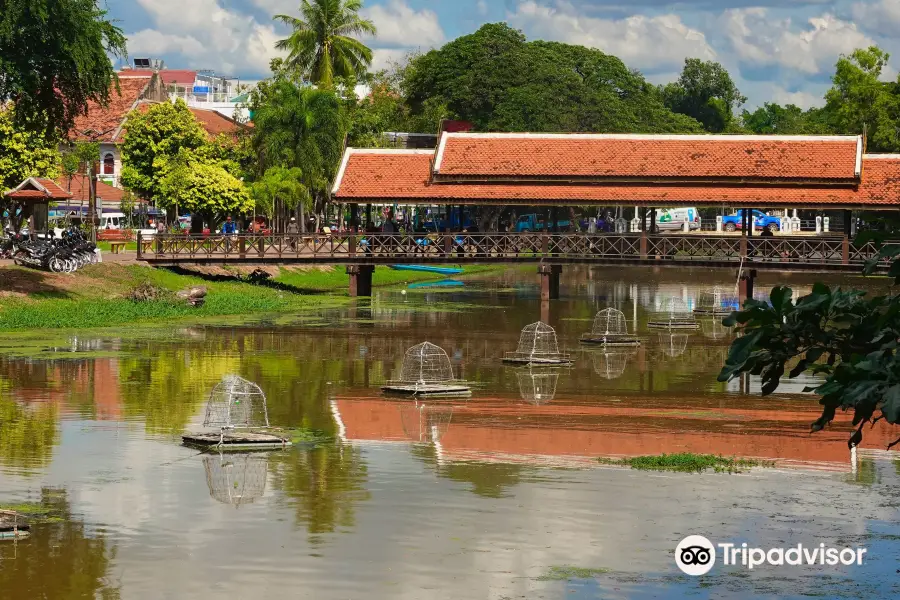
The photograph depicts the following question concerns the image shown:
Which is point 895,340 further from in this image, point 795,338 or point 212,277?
point 212,277

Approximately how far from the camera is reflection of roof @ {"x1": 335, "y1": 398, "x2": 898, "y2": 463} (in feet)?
73.6

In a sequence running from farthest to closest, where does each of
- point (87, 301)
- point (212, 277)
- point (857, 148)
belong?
point (212, 277) < point (857, 148) < point (87, 301)

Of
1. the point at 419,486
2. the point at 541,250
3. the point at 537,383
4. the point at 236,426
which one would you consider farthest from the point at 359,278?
the point at 419,486

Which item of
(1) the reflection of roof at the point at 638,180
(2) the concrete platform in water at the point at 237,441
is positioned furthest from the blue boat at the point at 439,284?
(2) the concrete platform in water at the point at 237,441

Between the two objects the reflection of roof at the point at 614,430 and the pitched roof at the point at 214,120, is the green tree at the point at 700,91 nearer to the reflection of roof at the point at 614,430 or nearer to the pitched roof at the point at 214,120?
the pitched roof at the point at 214,120

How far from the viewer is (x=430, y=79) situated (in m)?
92.4

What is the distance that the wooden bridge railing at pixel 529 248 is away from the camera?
46594 mm

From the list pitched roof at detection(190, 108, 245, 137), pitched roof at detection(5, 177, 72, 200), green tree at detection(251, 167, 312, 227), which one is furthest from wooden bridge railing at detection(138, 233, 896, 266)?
pitched roof at detection(190, 108, 245, 137)

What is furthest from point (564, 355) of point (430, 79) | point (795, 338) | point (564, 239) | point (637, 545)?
point (430, 79)

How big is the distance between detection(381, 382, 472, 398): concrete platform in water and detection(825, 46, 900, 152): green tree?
165 ft

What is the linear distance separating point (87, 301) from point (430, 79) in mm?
52328

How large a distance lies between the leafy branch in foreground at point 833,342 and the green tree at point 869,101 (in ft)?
217

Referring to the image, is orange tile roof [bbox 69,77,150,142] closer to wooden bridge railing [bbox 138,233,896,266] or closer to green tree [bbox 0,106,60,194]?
green tree [bbox 0,106,60,194]

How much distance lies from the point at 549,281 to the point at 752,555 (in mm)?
34218
